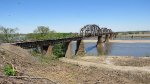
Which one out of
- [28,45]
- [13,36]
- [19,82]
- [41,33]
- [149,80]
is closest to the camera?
[19,82]

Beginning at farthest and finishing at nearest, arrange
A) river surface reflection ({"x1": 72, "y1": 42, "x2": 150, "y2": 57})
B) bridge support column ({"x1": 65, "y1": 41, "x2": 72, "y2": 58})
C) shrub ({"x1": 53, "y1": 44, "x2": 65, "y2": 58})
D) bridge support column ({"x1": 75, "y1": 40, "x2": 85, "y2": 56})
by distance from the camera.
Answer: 1. river surface reflection ({"x1": 72, "y1": 42, "x2": 150, "y2": 57})
2. bridge support column ({"x1": 75, "y1": 40, "x2": 85, "y2": 56})
3. shrub ({"x1": 53, "y1": 44, "x2": 65, "y2": 58})
4. bridge support column ({"x1": 65, "y1": 41, "x2": 72, "y2": 58})

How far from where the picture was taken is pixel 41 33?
292ft

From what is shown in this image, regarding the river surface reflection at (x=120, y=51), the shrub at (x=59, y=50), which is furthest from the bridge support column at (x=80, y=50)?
the shrub at (x=59, y=50)

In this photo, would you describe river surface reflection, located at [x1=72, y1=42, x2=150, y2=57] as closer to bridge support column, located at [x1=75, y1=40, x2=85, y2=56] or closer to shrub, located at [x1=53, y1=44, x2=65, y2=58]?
bridge support column, located at [x1=75, y1=40, x2=85, y2=56]

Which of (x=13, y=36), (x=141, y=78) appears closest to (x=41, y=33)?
(x=13, y=36)

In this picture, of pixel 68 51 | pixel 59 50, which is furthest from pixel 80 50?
pixel 68 51

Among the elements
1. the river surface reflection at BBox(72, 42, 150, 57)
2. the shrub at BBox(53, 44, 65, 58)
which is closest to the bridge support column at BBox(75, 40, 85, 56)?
the river surface reflection at BBox(72, 42, 150, 57)

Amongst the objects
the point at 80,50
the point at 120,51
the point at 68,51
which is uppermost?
the point at 68,51

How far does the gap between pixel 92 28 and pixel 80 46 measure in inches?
2149

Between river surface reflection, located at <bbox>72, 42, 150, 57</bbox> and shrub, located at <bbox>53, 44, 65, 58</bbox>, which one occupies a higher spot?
shrub, located at <bbox>53, 44, 65, 58</bbox>

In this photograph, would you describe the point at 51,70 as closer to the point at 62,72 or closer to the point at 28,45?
the point at 62,72

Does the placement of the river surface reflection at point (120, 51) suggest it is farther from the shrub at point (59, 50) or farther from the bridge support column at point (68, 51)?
the shrub at point (59, 50)

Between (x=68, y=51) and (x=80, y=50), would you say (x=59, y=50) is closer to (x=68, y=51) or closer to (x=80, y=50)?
(x=68, y=51)

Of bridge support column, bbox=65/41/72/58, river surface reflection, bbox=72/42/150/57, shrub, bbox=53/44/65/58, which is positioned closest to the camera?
bridge support column, bbox=65/41/72/58
